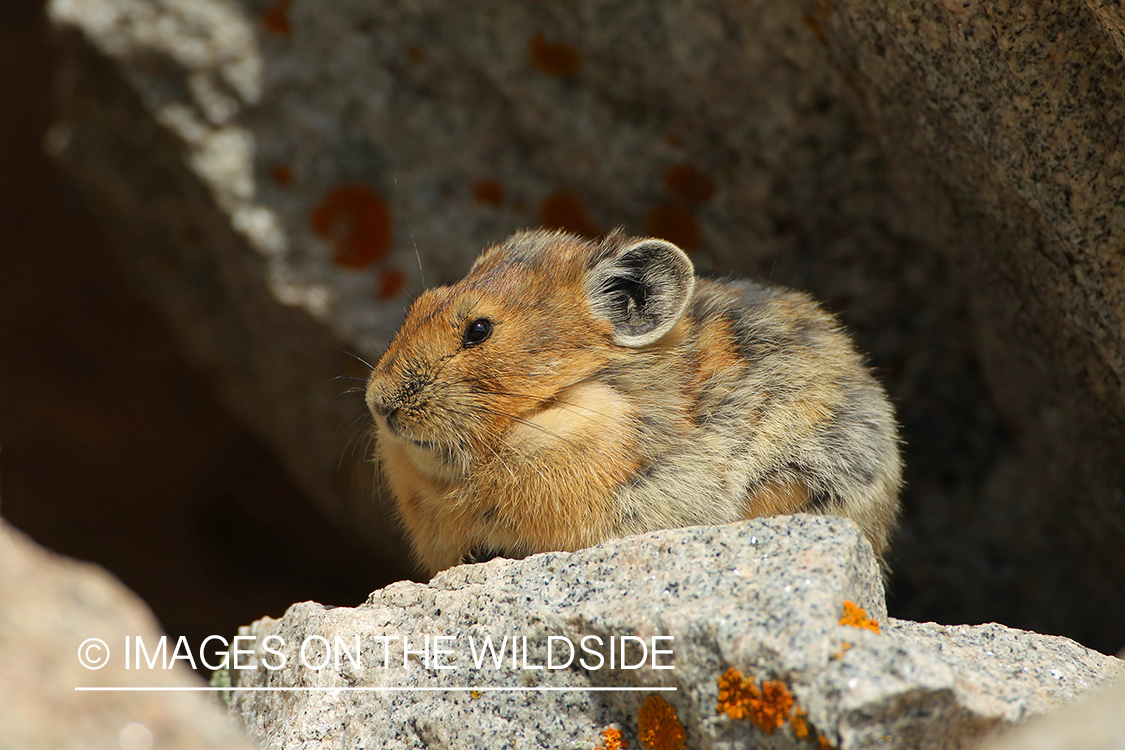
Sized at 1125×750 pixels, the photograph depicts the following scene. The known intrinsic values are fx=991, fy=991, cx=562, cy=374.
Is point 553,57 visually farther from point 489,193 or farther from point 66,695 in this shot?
point 66,695

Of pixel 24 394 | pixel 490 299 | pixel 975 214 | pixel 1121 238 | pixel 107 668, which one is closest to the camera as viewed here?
pixel 107 668

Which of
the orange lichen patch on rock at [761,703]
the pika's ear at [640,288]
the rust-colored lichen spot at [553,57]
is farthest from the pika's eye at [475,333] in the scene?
the rust-colored lichen spot at [553,57]

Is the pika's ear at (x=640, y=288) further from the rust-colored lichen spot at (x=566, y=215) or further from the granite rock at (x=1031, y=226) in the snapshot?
the rust-colored lichen spot at (x=566, y=215)

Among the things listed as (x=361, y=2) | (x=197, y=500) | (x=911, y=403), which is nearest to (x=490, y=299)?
(x=361, y=2)

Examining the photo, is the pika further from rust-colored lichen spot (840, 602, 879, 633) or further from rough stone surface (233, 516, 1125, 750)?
rust-colored lichen spot (840, 602, 879, 633)

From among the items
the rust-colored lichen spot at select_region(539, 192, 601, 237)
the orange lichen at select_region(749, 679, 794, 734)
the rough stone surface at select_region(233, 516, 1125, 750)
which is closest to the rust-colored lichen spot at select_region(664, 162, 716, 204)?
the rust-colored lichen spot at select_region(539, 192, 601, 237)

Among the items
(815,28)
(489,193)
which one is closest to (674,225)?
(489,193)

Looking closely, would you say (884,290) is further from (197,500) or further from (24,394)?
(24,394)
